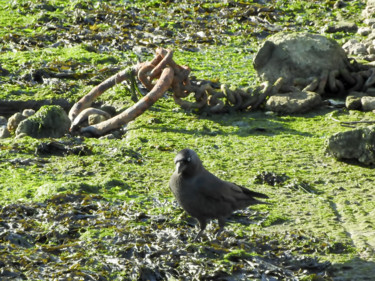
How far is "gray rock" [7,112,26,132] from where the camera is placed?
7.43 m

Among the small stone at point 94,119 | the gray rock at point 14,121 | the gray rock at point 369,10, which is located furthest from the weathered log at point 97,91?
the gray rock at point 369,10

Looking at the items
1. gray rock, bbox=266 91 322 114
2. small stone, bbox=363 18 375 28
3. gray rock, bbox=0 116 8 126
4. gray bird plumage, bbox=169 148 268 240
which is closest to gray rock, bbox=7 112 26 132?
gray rock, bbox=0 116 8 126

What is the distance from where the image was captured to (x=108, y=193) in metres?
5.68

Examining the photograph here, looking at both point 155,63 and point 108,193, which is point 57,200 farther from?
point 155,63

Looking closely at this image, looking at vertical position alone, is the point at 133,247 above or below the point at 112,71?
below

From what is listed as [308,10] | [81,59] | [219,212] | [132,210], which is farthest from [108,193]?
[308,10]

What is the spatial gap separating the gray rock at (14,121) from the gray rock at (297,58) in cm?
278

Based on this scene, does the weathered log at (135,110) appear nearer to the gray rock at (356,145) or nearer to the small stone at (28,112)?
the small stone at (28,112)

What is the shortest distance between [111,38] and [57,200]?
5.06 metres

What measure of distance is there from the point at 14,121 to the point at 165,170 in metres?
2.04

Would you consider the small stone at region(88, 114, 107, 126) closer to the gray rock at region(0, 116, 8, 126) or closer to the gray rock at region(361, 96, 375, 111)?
the gray rock at region(0, 116, 8, 126)

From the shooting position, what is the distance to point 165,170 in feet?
20.7

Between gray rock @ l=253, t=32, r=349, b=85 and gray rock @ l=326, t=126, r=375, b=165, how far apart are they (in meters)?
1.93

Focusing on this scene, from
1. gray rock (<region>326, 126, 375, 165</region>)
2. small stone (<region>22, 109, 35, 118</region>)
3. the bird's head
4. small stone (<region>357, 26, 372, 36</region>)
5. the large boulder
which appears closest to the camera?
the bird's head
